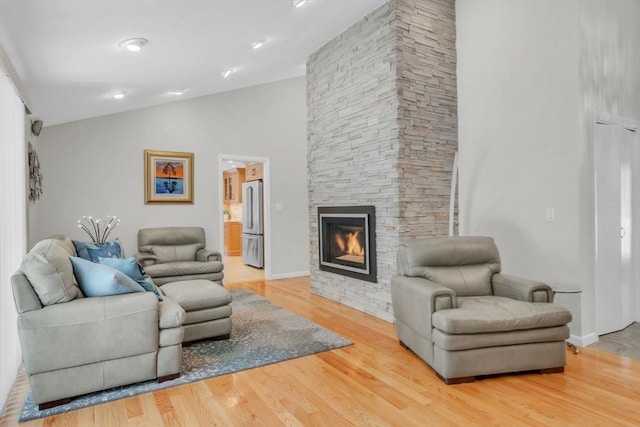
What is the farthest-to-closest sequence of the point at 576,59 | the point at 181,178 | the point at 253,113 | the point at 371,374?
the point at 253,113 → the point at 181,178 → the point at 576,59 → the point at 371,374

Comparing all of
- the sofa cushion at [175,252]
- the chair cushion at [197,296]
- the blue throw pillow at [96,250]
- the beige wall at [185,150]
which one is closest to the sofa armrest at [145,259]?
the sofa cushion at [175,252]

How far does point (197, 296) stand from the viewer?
10.9ft

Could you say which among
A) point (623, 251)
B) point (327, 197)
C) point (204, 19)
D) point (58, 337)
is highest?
point (204, 19)

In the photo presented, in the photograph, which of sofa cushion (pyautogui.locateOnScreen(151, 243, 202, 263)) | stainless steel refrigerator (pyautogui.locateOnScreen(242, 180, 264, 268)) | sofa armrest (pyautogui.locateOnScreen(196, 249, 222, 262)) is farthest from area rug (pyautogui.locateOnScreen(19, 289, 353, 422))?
stainless steel refrigerator (pyautogui.locateOnScreen(242, 180, 264, 268))

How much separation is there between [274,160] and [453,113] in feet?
10.5

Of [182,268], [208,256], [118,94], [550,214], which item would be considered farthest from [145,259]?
[550,214]

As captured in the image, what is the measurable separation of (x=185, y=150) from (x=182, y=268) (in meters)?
1.96

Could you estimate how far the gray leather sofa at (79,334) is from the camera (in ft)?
7.51

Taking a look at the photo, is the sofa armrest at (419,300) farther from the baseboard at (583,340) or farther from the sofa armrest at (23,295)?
the sofa armrest at (23,295)

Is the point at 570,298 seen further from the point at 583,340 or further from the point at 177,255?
the point at 177,255

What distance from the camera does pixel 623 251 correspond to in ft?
12.1

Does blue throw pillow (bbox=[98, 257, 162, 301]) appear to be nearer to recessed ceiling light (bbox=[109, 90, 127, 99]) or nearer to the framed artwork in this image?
recessed ceiling light (bbox=[109, 90, 127, 99])

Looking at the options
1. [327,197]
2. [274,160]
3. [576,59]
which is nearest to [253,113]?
[274,160]

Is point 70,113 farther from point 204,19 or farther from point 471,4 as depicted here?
point 471,4
